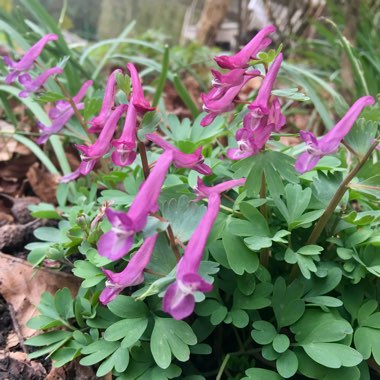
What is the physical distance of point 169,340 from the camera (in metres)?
0.93

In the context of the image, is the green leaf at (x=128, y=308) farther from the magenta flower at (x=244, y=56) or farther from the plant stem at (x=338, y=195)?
the magenta flower at (x=244, y=56)

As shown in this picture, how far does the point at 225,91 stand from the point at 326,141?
0.83 feet

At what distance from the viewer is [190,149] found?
1358mm

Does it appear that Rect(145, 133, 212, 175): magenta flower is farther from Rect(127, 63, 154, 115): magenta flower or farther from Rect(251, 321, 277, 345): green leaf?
Rect(251, 321, 277, 345): green leaf

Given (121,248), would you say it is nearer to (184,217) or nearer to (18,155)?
(184,217)

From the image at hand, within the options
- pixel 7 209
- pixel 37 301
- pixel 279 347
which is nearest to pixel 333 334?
pixel 279 347

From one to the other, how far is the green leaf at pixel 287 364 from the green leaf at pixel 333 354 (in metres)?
0.03

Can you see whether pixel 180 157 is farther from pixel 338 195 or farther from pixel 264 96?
pixel 338 195

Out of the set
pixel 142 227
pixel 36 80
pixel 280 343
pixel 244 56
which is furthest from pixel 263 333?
pixel 36 80

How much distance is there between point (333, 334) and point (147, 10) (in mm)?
6491

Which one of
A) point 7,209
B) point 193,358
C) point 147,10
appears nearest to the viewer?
point 193,358

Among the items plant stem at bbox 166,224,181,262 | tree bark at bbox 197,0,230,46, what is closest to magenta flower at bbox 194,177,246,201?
plant stem at bbox 166,224,181,262

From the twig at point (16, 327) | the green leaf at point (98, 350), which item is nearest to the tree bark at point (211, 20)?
the twig at point (16, 327)

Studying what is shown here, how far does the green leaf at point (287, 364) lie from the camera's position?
92 cm
